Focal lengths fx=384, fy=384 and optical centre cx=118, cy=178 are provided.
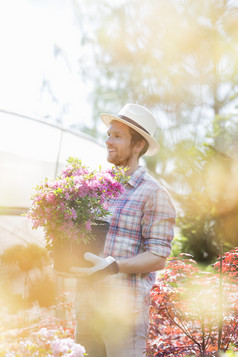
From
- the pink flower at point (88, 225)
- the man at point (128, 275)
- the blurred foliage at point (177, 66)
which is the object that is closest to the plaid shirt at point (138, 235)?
the man at point (128, 275)

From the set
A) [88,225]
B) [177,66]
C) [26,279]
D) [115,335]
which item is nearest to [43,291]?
[26,279]

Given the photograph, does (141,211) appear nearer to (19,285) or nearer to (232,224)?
(19,285)

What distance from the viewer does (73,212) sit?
4.49 feet

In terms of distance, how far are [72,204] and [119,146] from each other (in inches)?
17.4

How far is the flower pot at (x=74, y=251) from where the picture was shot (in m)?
1.43

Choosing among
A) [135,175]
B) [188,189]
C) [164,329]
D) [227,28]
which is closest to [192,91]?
[227,28]

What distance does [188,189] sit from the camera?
7109mm

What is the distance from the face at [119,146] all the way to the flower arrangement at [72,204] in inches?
11.3

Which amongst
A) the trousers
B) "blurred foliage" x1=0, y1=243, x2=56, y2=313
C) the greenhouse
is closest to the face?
the trousers

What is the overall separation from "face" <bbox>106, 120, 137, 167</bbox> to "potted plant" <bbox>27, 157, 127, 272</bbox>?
27cm

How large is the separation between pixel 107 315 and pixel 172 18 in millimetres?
7188

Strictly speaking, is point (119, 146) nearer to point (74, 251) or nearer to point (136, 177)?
point (136, 177)

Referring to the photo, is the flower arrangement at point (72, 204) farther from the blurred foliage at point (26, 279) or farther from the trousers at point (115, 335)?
the blurred foliage at point (26, 279)

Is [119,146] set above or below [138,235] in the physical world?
above
